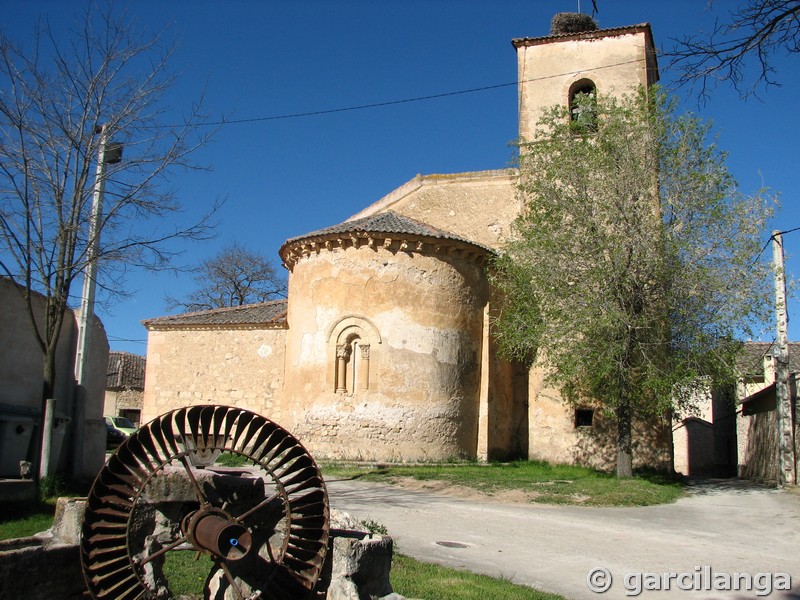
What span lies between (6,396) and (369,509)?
18.4 ft

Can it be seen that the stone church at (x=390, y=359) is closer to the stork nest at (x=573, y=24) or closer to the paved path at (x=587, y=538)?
the stork nest at (x=573, y=24)

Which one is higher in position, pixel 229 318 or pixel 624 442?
pixel 229 318

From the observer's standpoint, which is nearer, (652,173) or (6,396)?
(6,396)

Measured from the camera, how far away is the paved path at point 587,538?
6852 millimetres

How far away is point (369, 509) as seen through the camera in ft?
34.4

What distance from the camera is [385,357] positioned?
16.7 m

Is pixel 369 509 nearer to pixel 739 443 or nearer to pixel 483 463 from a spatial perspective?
pixel 483 463

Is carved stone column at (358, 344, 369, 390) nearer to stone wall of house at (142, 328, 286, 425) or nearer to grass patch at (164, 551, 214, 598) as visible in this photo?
stone wall of house at (142, 328, 286, 425)

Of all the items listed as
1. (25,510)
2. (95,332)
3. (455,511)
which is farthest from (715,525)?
(95,332)

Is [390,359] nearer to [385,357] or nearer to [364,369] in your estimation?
[385,357]

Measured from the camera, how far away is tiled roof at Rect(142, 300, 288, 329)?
66.8 feet

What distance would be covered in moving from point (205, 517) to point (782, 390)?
53.9ft

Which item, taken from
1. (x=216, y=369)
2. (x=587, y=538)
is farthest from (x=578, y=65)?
(x=587, y=538)

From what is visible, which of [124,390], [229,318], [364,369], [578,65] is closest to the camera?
[364,369]
